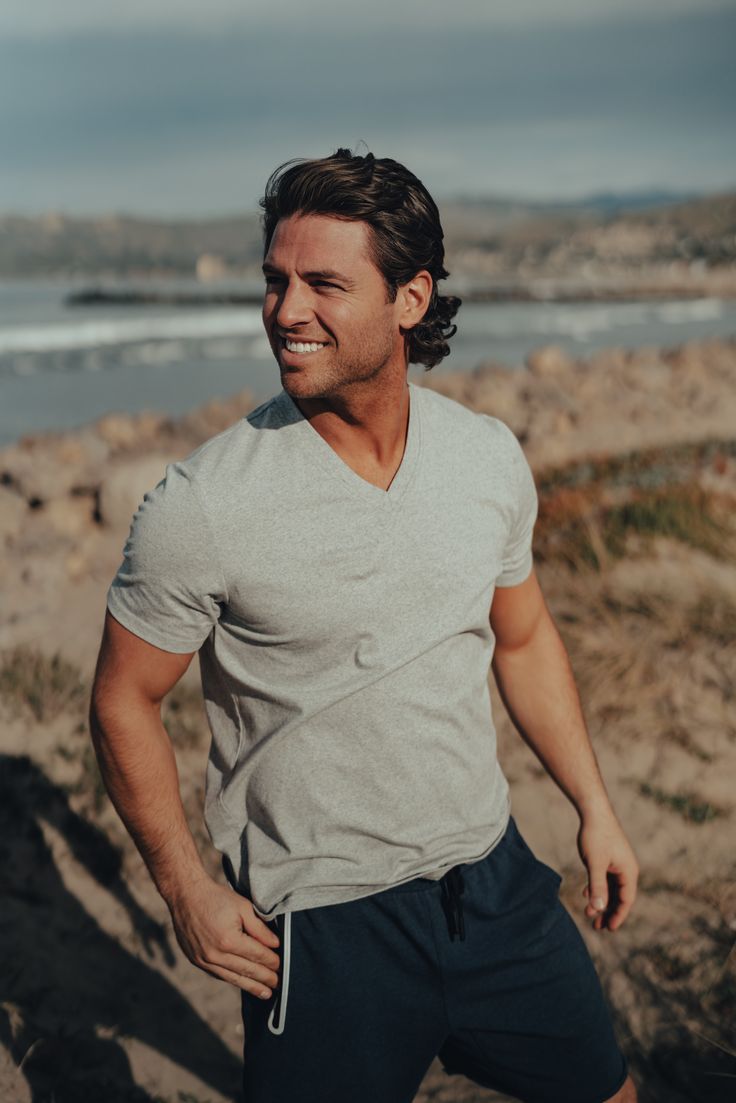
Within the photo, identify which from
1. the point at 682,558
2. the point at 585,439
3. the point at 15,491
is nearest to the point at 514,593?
the point at 682,558

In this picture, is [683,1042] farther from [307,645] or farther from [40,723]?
[40,723]

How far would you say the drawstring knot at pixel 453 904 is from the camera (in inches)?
73.6

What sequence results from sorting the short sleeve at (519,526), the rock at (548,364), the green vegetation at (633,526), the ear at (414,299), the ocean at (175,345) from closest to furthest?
the ear at (414,299) → the short sleeve at (519,526) → the green vegetation at (633,526) → the rock at (548,364) → the ocean at (175,345)

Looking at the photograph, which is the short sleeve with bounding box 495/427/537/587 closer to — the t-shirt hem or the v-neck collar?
the v-neck collar

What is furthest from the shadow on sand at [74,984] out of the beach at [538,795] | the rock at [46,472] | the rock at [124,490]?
the rock at [46,472]

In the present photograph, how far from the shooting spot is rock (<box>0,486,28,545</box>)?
793 cm

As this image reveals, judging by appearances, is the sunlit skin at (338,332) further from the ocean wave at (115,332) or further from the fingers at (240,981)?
the ocean wave at (115,332)

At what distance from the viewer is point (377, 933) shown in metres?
1.83

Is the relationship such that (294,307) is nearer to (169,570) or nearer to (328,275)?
(328,275)

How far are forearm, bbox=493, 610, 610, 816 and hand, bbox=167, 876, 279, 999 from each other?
0.81m

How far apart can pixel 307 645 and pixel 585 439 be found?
9460mm

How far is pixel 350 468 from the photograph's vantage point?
1857 millimetres

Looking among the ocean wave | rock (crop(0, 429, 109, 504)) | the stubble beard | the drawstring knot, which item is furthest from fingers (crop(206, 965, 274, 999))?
the ocean wave

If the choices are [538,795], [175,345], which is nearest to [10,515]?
[538,795]
